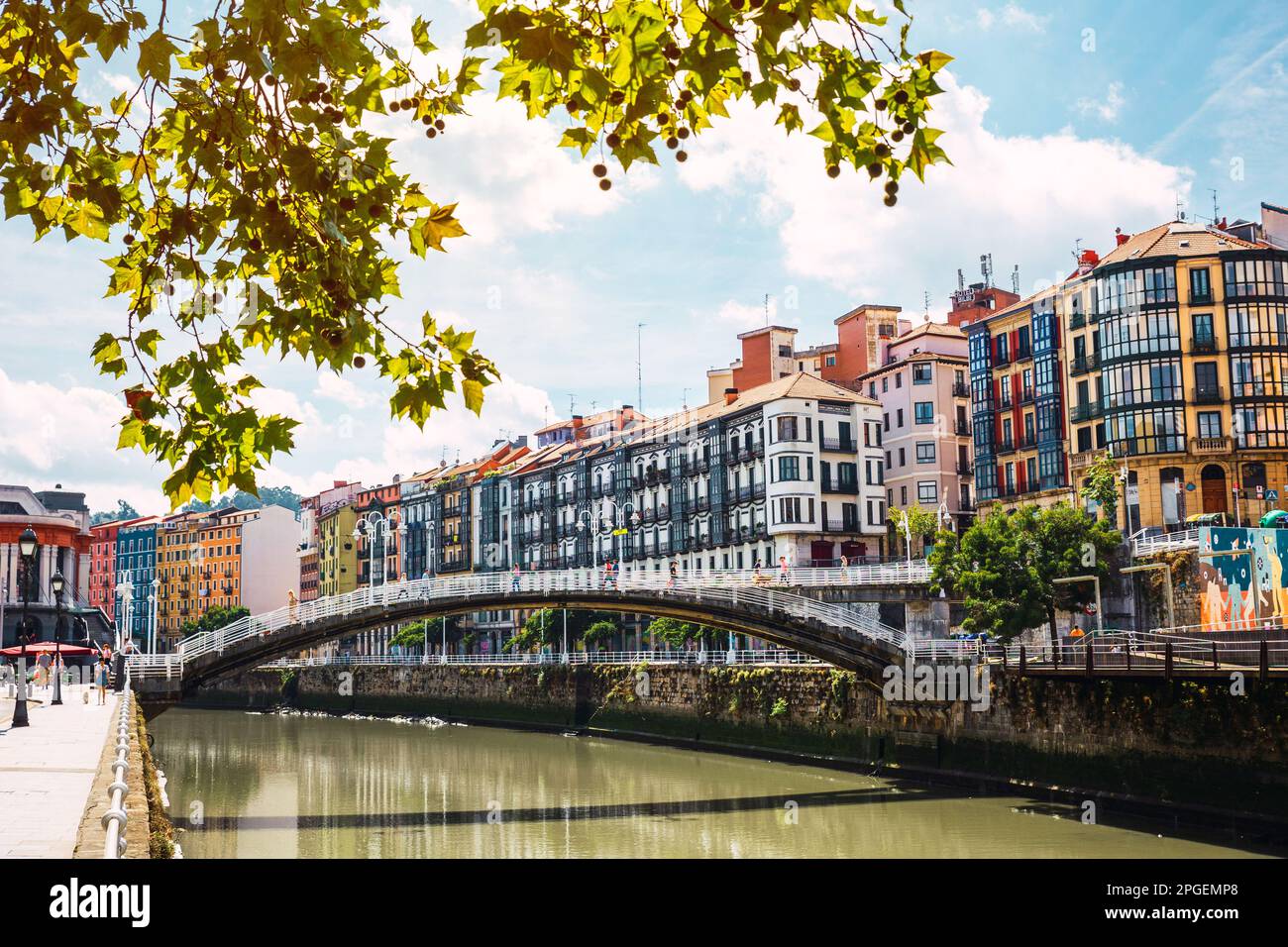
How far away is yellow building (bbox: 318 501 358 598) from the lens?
416 feet

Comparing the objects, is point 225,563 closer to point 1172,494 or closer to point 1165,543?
point 1172,494

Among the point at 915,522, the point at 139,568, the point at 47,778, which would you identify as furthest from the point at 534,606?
the point at 139,568

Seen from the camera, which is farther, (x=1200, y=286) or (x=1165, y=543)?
(x=1200, y=286)

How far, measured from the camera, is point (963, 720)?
132 ft

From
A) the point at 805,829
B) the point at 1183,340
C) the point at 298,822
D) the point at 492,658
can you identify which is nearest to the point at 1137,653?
the point at 805,829

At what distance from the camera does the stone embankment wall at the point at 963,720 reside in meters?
29.7

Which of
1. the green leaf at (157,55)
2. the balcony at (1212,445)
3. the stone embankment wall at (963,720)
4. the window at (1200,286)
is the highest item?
the window at (1200,286)

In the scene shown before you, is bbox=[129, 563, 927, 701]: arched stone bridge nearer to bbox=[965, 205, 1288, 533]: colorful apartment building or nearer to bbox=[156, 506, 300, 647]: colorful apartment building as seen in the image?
bbox=[965, 205, 1288, 533]: colorful apartment building

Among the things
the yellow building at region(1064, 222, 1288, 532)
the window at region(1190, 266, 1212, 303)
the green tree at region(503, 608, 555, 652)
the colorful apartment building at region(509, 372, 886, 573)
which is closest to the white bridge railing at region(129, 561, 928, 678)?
the yellow building at region(1064, 222, 1288, 532)

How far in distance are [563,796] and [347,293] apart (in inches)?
1334

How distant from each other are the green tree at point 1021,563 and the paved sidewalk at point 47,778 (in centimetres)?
2563

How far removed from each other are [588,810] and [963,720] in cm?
1182

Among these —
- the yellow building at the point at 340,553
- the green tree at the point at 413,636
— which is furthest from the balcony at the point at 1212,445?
the yellow building at the point at 340,553

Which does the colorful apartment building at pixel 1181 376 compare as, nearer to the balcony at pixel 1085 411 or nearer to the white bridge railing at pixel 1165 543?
the balcony at pixel 1085 411
